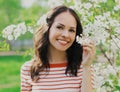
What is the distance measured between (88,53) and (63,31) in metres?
0.23

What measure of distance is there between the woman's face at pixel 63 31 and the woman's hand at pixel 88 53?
0.12 m

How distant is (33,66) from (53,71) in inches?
5.7

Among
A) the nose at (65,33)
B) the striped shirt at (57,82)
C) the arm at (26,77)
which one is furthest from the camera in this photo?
the arm at (26,77)

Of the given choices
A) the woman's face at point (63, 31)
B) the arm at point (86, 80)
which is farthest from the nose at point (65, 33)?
the arm at point (86, 80)

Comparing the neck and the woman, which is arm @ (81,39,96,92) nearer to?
the woman

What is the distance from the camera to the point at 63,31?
280 cm

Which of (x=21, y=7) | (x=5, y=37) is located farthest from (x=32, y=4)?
(x=5, y=37)

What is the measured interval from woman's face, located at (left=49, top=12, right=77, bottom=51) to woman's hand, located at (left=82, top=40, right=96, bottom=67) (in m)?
0.12

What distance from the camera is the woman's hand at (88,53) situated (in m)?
2.86

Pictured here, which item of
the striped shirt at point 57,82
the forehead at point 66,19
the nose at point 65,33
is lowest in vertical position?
the striped shirt at point 57,82

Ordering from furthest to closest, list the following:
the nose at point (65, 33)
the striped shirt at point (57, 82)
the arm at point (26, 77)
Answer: the arm at point (26, 77), the striped shirt at point (57, 82), the nose at point (65, 33)

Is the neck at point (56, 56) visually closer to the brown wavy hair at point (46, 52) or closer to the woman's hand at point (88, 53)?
the brown wavy hair at point (46, 52)

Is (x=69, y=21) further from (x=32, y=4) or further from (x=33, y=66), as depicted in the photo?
(x=32, y=4)

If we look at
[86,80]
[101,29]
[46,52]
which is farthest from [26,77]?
[101,29]
